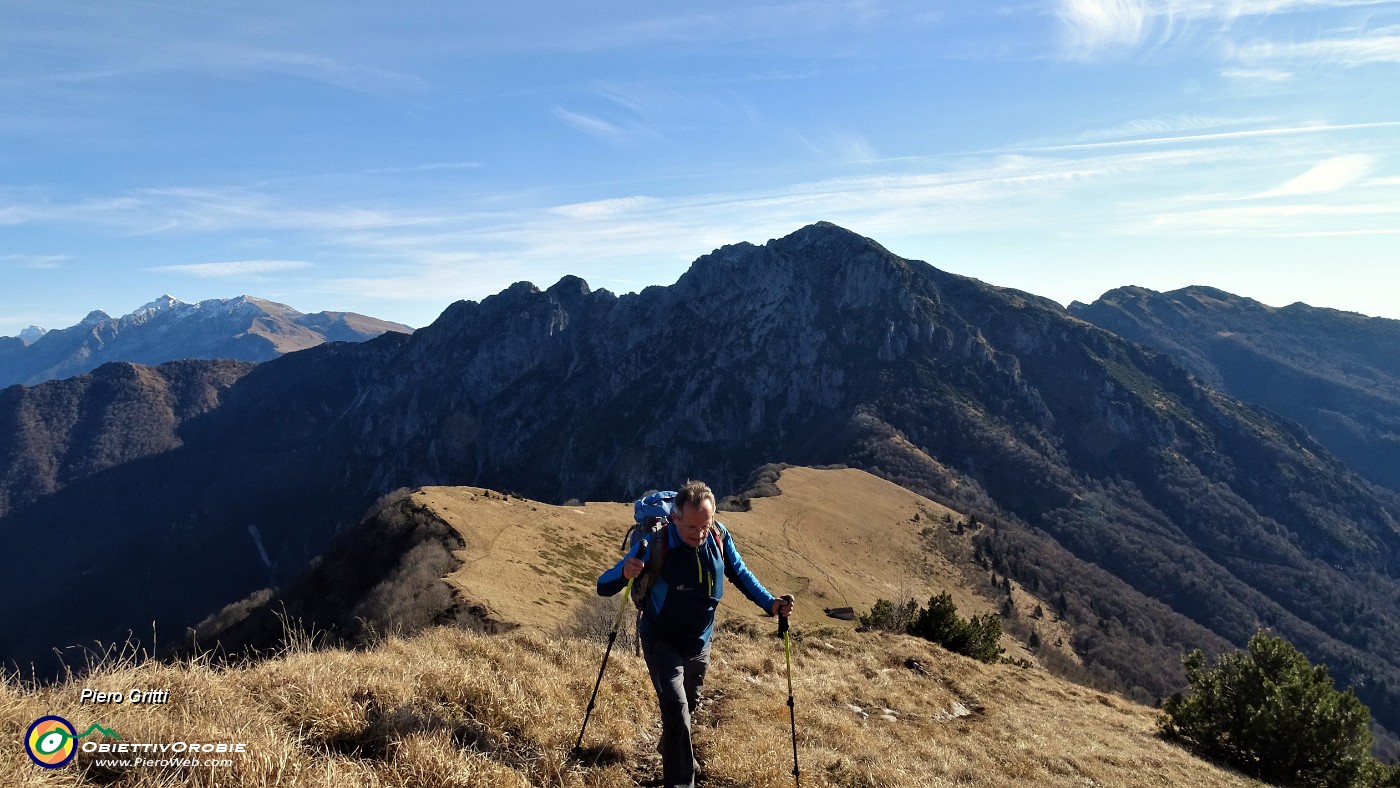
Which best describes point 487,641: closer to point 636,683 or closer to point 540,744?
point 636,683

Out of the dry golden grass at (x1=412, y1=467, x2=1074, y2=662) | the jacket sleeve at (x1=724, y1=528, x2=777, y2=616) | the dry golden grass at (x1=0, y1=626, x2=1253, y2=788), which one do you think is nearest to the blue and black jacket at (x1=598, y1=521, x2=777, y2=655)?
the jacket sleeve at (x1=724, y1=528, x2=777, y2=616)

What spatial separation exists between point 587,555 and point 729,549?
58.6 m

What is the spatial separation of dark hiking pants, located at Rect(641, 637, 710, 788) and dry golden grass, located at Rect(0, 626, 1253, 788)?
627mm

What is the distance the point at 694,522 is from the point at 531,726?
3.11m

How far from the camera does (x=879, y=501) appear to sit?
14275 cm

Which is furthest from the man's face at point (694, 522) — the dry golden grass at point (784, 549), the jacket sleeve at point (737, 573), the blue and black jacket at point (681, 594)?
the dry golden grass at point (784, 549)

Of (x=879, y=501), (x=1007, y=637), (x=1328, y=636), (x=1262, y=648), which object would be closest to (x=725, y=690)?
(x=1262, y=648)

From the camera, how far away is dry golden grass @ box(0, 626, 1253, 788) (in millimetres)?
5668

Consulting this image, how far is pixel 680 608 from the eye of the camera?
25.6ft

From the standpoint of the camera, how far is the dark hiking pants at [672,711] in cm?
732

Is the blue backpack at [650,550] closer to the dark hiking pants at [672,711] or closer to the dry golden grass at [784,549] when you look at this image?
the dark hiking pants at [672,711]

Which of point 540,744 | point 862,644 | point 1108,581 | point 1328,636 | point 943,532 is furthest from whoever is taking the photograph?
point 1328,636

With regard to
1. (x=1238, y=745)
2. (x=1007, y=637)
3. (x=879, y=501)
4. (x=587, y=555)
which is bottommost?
(x=1007, y=637)

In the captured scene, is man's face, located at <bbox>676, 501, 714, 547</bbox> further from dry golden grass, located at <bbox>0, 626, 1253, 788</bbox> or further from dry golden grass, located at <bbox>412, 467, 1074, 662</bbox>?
dry golden grass, located at <bbox>412, 467, 1074, 662</bbox>
